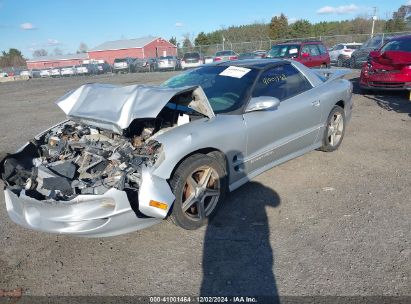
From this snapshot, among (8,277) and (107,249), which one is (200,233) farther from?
(8,277)

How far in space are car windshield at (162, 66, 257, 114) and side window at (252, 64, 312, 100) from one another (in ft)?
0.46

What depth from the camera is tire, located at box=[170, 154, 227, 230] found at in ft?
10.4

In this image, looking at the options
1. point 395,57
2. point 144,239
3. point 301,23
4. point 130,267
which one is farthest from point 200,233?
point 301,23

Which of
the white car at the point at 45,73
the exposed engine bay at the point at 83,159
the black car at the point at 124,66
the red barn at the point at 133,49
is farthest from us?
the red barn at the point at 133,49

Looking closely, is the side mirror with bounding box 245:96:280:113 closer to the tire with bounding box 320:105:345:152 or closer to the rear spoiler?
the tire with bounding box 320:105:345:152

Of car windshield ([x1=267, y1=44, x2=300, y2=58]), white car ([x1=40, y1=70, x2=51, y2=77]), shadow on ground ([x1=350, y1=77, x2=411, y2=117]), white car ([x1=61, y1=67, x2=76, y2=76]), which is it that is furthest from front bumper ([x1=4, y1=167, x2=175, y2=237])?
white car ([x1=40, y1=70, x2=51, y2=77])

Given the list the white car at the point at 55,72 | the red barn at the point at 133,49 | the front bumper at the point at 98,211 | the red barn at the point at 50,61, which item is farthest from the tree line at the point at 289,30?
Result: the front bumper at the point at 98,211

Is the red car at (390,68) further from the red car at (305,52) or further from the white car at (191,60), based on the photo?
the white car at (191,60)

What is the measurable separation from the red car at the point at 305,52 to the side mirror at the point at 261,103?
38.3 ft

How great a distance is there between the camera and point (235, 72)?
433cm

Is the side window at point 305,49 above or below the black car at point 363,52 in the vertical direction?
above

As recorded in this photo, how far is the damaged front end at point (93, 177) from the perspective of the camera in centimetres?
280

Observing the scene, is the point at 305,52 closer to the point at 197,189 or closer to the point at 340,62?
the point at 340,62

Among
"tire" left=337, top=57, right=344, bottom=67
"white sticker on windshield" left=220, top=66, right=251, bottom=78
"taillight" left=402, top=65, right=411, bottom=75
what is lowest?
"tire" left=337, top=57, right=344, bottom=67
